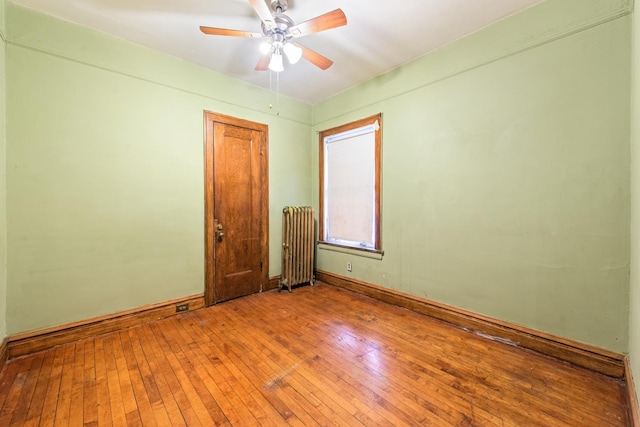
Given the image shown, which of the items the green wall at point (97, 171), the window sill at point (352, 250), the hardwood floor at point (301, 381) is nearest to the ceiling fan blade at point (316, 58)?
the green wall at point (97, 171)

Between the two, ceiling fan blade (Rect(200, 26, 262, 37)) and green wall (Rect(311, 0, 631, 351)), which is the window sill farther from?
ceiling fan blade (Rect(200, 26, 262, 37))

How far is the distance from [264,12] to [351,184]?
234cm

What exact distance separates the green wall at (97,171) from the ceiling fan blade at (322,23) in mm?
1681

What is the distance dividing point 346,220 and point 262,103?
81.2 inches

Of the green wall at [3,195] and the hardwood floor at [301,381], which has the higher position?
the green wall at [3,195]

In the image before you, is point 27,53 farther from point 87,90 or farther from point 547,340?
point 547,340

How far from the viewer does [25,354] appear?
85.7 inches

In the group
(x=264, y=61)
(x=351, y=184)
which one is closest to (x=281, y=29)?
(x=264, y=61)

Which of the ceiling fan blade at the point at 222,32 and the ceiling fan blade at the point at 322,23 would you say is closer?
the ceiling fan blade at the point at 322,23

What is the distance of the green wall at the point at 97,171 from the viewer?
221 cm

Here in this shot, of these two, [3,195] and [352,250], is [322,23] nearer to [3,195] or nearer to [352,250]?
[352,250]

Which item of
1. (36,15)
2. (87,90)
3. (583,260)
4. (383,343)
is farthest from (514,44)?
(36,15)

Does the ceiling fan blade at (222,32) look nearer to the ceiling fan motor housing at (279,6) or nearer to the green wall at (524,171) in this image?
the ceiling fan motor housing at (279,6)

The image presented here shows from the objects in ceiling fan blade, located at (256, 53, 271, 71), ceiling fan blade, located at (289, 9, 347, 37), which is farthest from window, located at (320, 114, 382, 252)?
ceiling fan blade, located at (289, 9, 347, 37)
